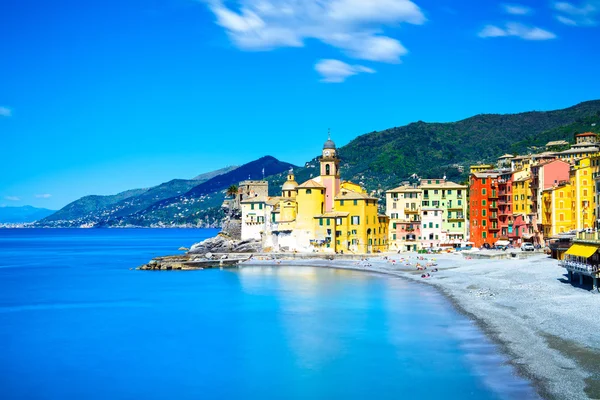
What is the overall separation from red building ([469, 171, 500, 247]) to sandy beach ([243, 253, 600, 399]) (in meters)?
15.7

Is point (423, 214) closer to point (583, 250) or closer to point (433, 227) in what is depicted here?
point (433, 227)

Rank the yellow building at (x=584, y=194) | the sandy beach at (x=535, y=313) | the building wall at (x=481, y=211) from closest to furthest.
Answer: the sandy beach at (x=535, y=313) < the yellow building at (x=584, y=194) < the building wall at (x=481, y=211)

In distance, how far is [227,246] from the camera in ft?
349

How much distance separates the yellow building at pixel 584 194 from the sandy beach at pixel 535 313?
6.35 metres

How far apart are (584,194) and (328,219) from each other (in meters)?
34.0

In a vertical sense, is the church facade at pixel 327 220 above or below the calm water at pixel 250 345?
above

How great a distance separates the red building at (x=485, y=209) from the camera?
8931 cm

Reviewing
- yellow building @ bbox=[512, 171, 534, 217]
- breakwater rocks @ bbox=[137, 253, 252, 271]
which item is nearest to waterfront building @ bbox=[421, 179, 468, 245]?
yellow building @ bbox=[512, 171, 534, 217]

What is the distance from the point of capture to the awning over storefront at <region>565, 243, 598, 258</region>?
147 ft

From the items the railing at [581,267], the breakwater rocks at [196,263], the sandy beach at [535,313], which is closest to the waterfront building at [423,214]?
the sandy beach at [535,313]

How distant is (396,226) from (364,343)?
59799 millimetres

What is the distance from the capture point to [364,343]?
38.3 metres

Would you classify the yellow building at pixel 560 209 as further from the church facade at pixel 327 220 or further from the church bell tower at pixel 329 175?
the church bell tower at pixel 329 175

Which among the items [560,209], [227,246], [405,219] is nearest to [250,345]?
[560,209]
